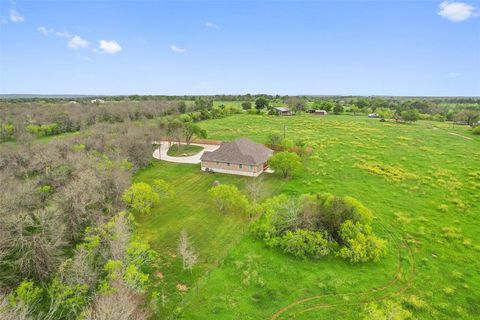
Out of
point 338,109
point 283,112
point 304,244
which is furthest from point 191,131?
point 338,109

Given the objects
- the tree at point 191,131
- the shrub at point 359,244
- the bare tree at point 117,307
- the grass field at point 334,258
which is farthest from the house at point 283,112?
the bare tree at point 117,307

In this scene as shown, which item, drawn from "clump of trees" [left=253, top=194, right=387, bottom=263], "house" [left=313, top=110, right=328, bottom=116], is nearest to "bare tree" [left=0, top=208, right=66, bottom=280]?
"clump of trees" [left=253, top=194, right=387, bottom=263]

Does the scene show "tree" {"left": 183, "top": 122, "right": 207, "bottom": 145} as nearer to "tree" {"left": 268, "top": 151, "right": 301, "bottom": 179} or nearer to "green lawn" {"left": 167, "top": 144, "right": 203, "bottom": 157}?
"green lawn" {"left": 167, "top": 144, "right": 203, "bottom": 157}

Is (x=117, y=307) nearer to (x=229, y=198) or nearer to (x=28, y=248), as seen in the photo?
(x=28, y=248)

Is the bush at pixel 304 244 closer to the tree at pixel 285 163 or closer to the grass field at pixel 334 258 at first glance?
the grass field at pixel 334 258

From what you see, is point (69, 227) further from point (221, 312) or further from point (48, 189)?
point (221, 312)
